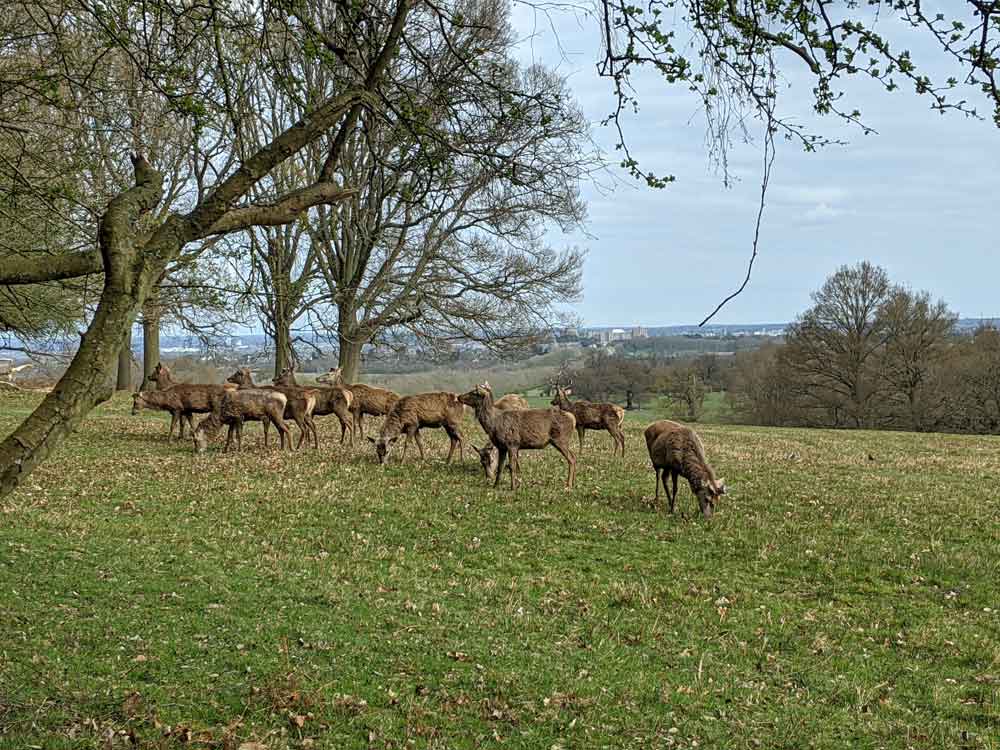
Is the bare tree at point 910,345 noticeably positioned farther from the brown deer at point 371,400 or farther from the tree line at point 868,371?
the brown deer at point 371,400

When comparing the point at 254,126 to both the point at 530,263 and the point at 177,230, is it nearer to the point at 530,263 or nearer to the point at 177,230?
the point at 530,263

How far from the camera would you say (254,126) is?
2281 cm

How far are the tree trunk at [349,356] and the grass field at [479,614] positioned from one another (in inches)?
544

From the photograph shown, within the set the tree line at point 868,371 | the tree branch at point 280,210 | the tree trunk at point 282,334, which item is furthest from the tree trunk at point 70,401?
the tree line at point 868,371

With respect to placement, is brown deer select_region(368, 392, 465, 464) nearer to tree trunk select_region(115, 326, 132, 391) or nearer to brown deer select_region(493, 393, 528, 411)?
brown deer select_region(493, 393, 528, 411)

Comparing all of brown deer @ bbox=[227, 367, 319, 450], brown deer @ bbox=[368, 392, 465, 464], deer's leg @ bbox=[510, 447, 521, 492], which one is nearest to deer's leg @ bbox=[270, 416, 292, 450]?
brown deer @ bbox=[227, 367, 319, 450]

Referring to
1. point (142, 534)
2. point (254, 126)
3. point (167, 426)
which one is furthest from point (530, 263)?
point (142, 534)

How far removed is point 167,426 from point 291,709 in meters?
18.8

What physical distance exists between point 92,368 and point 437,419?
46.1 ft

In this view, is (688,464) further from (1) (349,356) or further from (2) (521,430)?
(1) (349,356)

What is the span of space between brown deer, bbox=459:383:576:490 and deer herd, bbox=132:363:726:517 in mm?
18

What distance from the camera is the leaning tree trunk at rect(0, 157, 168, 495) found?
432cm

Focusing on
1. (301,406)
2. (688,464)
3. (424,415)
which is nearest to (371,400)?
(301,406)

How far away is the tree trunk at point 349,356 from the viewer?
98.2 feet
